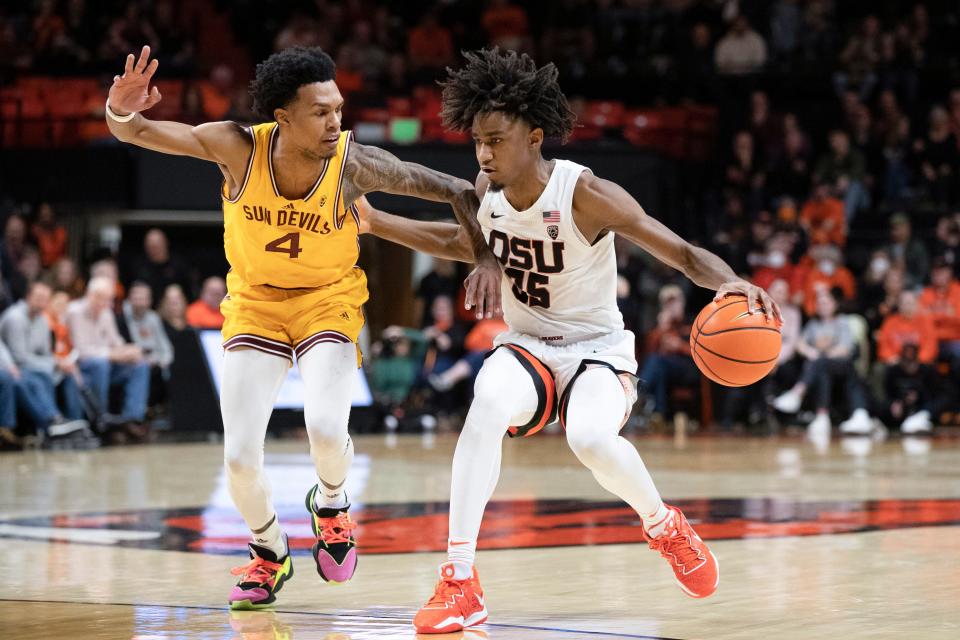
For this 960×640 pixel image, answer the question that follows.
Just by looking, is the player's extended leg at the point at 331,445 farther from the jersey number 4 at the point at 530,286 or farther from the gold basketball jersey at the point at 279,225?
the jersey number 4 at the point at 530,286

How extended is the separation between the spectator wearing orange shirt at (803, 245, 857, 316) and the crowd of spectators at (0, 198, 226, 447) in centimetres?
616

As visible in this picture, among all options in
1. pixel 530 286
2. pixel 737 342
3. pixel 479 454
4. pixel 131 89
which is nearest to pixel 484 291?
pixel 530 286

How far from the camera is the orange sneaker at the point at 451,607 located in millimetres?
4367

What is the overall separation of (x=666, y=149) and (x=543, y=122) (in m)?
13.6

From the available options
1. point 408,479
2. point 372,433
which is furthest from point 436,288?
point 408,479

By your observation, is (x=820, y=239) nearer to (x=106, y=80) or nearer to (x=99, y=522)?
(x=106, y=80)

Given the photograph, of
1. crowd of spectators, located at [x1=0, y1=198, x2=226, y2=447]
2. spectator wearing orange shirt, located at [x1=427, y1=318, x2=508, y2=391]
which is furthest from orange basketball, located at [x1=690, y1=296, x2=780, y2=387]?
spectator wearing orange shirt, located at [x1=427, y1=318, x2=508, y2=391]

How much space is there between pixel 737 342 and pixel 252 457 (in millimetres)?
1713

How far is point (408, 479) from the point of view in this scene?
966cm

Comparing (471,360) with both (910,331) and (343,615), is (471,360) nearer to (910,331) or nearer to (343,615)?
(910,331)

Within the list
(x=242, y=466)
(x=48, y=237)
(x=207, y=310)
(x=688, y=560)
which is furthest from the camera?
(x=48, y=237)

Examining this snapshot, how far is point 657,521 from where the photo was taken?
4.94 m

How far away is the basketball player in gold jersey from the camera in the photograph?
502 centimetres

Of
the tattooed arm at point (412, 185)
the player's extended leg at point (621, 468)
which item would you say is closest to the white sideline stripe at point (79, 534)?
the tattooed arm at point (412, 185)
